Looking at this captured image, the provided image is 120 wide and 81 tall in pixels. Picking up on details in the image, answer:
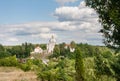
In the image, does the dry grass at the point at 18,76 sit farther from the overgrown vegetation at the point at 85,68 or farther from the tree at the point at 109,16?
the tree at the point at 109,16

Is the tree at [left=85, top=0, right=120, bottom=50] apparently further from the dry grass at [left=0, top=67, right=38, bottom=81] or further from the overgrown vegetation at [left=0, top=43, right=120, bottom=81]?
the dry grass at [left=0, top=67, right=38, bottom=81]

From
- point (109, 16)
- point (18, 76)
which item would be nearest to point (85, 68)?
point (18, 76)

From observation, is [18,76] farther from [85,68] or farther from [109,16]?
[109,16]

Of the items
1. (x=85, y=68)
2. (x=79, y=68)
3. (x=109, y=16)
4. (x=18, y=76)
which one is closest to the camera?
(x=109, y=16)

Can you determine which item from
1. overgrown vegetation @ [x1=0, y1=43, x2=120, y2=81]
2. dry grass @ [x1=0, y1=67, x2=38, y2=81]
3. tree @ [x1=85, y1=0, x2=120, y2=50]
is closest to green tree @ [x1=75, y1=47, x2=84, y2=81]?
overgrown vegetation @ [x1=0, y1=43, x2=120, y2=81]

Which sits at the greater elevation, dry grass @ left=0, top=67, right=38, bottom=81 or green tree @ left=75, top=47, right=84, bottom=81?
green tree @ left=75, top=47, right=84, bottom=81

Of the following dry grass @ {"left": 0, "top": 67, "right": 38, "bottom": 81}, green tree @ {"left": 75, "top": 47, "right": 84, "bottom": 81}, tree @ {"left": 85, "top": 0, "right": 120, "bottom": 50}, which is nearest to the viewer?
tree @ {"left": 85, "top": 0, "right": 120, "bottom": 50}

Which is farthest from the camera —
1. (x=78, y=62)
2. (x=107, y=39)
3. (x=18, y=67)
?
(x=18, y=67)

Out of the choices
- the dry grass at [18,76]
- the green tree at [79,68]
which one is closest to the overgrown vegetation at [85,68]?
the green tree at [79,68]

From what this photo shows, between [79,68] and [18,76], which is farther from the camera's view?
[18,76]

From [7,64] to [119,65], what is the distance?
90.5 m

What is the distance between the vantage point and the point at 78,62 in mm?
62969

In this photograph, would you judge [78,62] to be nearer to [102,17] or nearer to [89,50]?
[102,17]

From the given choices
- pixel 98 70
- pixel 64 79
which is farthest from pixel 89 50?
pixel 98 70
